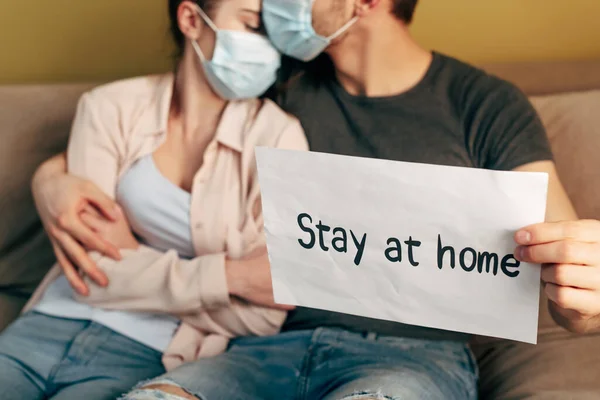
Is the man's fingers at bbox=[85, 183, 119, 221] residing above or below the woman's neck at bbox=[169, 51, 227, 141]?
below

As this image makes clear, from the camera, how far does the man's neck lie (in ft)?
3.22

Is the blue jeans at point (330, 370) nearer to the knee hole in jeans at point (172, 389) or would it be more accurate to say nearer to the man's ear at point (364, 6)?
the knee hole in jeans at point (172, 389)

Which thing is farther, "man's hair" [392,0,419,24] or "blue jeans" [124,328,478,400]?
"man's hair" [392,0,419,24]

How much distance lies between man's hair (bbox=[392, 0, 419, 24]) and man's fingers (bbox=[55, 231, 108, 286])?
2.12 ft

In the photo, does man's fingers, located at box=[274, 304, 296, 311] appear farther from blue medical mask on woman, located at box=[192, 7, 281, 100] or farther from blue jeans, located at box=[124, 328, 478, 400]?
blue medical mask on woman, located at box=[192, 7, 281, 100]

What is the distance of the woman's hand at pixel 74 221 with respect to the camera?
0.97 meters

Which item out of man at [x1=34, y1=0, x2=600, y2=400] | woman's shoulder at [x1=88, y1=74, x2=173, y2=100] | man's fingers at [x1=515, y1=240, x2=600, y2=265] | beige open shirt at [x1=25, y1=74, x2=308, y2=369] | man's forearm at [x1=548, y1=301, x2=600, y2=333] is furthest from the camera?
woman's shoulder at [x1=88, y1=74, x2=173, y2=100]

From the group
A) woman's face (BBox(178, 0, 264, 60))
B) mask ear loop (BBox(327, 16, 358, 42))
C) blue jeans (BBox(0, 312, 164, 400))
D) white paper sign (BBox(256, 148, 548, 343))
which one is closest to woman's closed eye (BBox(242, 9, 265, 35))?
woman's face (BBox(178, 0, 264, 60))

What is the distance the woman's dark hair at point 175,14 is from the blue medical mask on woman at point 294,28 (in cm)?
9

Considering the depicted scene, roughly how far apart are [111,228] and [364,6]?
0.55 metres

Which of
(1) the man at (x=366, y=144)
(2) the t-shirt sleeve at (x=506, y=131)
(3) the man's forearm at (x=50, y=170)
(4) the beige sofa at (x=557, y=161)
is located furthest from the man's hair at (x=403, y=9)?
(3) the man's forearm at (x=50, y=170)

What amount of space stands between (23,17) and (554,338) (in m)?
1.31

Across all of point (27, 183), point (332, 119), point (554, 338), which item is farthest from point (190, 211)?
point (554, 338)

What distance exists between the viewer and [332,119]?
1000 mm
